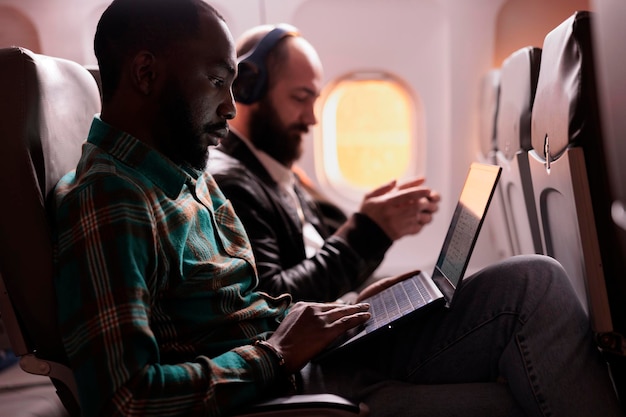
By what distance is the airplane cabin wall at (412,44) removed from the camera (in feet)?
9.13

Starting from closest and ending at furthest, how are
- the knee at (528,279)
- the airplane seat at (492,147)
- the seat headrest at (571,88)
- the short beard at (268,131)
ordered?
the seat headrest at (571,88) → the knee at (528,279) → the short beard at (268,131) → the airplane seat at (492,147)

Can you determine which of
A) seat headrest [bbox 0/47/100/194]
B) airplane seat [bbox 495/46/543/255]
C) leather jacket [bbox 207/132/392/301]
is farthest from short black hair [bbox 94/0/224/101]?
airplane seat [bbox 495/46/543/255]

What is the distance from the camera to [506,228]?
2328mm

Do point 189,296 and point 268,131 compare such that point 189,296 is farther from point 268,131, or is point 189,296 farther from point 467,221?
point 268,131

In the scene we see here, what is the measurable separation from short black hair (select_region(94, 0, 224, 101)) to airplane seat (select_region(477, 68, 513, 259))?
53.5 inches

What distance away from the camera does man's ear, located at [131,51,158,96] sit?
1.14 meters

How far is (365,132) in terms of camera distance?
315 cm

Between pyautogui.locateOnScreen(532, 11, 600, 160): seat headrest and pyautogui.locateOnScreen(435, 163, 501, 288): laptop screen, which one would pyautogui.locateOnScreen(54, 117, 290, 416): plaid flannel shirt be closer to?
pyautogui.locateOnScreen(435, 163, 501, 288): laptop screen

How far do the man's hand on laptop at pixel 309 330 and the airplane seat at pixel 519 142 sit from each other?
67cm

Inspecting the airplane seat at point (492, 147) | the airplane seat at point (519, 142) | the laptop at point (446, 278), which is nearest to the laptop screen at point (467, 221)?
the laptop at point (446, 278)

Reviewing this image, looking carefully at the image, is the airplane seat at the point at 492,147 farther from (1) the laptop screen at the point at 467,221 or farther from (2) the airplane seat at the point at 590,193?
(2) the airplane seat at the point at 590,193

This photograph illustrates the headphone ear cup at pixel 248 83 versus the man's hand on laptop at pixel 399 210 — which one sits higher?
the headphone ear cup at pixel 248 83

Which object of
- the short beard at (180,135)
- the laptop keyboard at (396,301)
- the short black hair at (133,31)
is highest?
the short black hair at (133,31)

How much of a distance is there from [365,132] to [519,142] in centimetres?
A: 148
